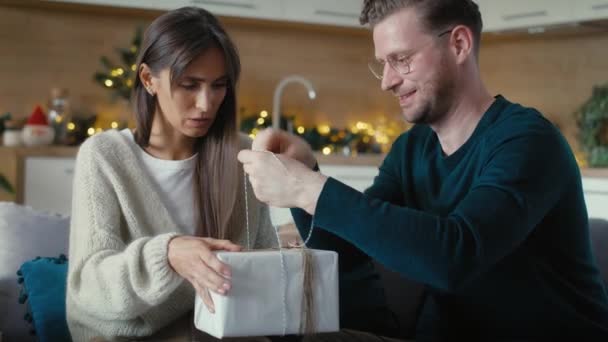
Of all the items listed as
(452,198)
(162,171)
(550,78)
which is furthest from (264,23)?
(452,198)

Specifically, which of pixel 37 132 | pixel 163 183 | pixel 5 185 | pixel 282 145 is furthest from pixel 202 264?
pixel 37 132

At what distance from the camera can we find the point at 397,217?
1.34 metres

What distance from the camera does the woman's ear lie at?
6.49 feet

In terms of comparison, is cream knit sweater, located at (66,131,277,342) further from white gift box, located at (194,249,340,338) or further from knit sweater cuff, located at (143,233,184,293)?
white gift box, located at (194,249,340,338)

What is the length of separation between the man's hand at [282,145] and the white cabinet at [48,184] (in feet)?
9.37

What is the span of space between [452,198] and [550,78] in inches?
144

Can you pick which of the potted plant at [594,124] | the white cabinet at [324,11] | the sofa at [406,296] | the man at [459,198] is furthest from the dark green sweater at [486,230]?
the white cabinet at [324,11]

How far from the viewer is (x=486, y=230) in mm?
1366

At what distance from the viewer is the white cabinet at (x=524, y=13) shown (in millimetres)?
4566

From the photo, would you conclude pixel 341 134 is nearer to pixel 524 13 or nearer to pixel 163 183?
pixel 524 13

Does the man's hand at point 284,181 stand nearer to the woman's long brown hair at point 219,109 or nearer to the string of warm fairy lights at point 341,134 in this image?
the woman's long brown hair at point 219,109

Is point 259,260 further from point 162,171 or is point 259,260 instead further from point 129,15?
point 129,15

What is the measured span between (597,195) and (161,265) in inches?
122

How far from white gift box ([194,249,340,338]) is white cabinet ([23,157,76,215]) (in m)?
3.04
